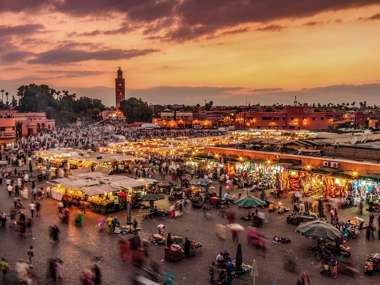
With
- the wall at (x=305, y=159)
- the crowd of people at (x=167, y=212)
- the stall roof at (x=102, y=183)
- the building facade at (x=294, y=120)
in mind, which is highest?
the building facade at (x=294, y=120)

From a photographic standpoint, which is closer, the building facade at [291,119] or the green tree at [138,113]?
the building facade at [291,119]

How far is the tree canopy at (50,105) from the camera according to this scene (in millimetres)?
109812

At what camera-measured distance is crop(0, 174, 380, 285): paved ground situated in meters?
12.1

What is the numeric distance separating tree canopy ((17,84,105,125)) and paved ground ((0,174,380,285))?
98.1 meters

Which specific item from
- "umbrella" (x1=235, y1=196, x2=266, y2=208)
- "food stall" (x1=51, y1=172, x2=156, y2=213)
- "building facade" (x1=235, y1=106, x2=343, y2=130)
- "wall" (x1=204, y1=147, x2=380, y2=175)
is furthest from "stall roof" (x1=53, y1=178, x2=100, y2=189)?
"building facade" (x1=235, y1=106, x2=343, y2=130)

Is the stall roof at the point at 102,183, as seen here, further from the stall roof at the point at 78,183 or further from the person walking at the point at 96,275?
the person walking at the point at 96,275

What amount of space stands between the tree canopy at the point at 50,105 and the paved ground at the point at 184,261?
9815cm

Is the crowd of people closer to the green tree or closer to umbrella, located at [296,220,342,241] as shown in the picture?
umbrella, located at [296,220,342,241]

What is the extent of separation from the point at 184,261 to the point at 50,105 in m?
114

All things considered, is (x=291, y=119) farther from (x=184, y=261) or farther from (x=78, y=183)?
(x=184, y=261)

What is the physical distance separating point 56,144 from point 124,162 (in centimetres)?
2168

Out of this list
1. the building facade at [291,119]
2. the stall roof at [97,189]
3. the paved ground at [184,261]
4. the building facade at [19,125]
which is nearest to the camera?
the paved ground at [184,261]

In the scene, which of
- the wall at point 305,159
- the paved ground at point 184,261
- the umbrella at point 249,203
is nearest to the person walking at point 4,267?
the paved ground at point 184,261

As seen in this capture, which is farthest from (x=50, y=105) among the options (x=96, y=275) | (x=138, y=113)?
(x=96, y=275)
